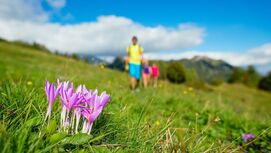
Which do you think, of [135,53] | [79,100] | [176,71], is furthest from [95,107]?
[176,71]

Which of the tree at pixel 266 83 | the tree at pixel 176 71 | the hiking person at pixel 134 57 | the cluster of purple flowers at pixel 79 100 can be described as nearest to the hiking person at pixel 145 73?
the hiking person at pixel 134 57

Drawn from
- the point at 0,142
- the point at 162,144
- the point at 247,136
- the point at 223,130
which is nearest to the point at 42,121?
the point at 0,142

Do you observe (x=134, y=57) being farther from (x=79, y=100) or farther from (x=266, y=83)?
(x=266, y=83)

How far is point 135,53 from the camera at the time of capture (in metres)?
13.5

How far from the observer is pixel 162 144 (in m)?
2.48

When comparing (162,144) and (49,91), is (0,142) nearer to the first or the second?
(49,91)

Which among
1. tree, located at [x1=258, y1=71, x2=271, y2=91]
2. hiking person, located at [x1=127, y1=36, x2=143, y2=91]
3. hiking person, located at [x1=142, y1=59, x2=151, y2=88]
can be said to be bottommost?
tree, located at [x1=258, y1=71, x2=271, y2=91]

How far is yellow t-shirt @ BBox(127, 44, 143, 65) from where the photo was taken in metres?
13.5

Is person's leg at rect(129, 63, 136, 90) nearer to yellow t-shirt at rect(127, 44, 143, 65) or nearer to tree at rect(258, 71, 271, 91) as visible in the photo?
yellow t-shirt at rect(127, 44, 143, 65)

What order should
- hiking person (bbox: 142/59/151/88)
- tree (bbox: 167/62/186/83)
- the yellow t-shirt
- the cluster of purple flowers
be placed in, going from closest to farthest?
the cluster of purple flowers < the yellow t-shirt < hiking person (bbox: 142/59/151/88) < tree (bbox: 167/62/186/83)

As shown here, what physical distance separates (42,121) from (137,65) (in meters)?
11.6

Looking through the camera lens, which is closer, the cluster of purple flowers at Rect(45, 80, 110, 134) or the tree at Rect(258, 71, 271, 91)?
the cluster of purple flowers at Rect(45, 80, 110, 134)

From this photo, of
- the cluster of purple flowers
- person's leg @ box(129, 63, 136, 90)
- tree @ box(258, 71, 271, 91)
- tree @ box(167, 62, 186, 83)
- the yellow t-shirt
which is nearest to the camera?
the cluster of purple flowers

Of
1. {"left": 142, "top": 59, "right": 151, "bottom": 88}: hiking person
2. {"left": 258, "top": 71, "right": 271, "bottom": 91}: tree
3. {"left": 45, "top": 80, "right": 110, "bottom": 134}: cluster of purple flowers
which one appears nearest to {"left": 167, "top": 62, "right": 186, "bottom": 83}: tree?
{"left": 258, "top": 71, "right": 271, "bottom": 91}: tree
